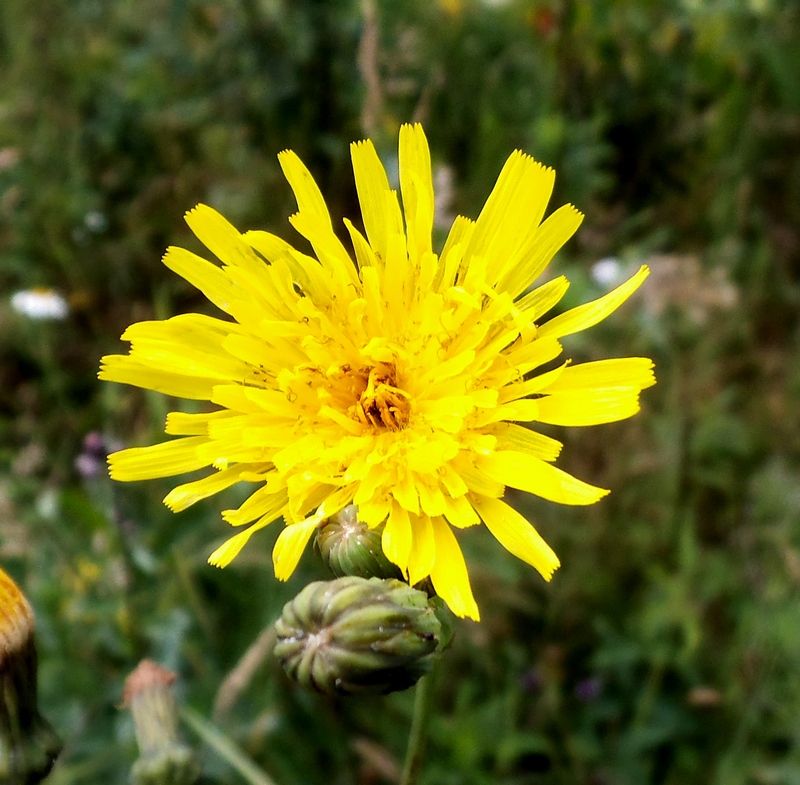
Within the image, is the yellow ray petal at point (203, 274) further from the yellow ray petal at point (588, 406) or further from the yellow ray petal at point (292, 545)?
the yellow ray petal at point (588, 406)

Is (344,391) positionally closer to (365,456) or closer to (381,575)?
(365,456)

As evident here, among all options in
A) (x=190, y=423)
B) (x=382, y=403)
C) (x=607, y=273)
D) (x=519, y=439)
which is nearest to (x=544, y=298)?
(x=519, y=439)

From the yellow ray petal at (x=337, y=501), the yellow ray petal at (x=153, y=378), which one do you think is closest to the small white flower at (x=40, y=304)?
the yellow ray petal at (x=153, y=378)

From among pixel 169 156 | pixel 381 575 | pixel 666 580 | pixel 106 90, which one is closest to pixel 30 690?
pixel 381 575

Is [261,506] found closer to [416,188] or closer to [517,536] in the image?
[517,536]

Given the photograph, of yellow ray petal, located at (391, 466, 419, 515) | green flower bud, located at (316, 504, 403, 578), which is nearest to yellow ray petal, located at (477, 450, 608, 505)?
yellow ray petal, located at (391, 466, 419, 515)
